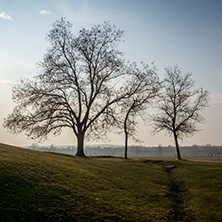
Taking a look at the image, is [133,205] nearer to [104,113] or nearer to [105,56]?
[104,113]

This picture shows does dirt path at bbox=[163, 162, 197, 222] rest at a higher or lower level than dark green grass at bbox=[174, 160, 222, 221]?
lower

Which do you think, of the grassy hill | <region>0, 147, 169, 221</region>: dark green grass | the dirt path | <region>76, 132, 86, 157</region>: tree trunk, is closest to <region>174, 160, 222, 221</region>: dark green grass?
the grassy hill

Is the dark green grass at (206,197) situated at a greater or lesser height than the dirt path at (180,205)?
greater

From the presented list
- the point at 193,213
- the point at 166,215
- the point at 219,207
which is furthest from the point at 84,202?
the point at 219,207

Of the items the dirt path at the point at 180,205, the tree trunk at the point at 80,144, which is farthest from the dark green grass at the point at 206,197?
the tree trunk at the point at 80,144

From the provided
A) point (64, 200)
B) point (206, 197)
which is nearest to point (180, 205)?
point (206, 197)

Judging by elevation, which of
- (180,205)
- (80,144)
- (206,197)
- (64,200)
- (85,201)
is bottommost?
(180,205)

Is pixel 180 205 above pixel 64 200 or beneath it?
beneath

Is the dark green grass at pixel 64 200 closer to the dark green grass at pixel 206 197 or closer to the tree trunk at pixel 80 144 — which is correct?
the dark green grass at pixel 206 197

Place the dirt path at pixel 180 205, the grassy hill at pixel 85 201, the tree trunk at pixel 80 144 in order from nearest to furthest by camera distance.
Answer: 1. the grassy hill at pixel 85 201
2. the dirt path at pixel 180 205
3. the tree trunk at pixel 80 144

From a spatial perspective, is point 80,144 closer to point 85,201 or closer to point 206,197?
point 206,197

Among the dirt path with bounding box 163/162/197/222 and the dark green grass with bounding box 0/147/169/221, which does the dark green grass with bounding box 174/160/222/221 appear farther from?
the dark green grass with bounding box 0/147/169/221

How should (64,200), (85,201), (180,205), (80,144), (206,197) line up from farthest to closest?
1. (80,144)
2. (206,197)
3. (180,205)
4. (85,201)
5. (64,200)

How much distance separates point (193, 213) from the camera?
893 centimetres
